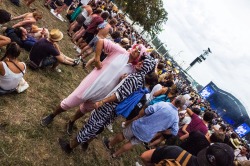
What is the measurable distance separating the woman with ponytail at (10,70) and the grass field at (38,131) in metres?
0.23

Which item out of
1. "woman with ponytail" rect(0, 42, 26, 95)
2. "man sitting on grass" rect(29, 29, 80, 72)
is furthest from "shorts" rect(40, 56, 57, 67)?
"woman with ponytail" rect(0, 42, 26, 95)

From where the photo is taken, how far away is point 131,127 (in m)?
5.00

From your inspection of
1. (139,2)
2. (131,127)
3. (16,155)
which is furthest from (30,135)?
(139,2)

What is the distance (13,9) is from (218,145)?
8829 millimetres

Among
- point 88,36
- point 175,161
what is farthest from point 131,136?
point 88,36

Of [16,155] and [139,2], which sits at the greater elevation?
[139,2]

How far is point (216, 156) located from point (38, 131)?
3.10m

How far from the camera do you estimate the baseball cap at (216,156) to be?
224cm

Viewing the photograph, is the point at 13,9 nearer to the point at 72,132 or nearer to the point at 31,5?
the point at 31,5

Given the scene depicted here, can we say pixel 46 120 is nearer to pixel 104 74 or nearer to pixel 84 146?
pixel 84 146

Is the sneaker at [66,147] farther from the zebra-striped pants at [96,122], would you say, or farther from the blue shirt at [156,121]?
the blue shirt at [156,121]

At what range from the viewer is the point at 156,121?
4625 millimetres

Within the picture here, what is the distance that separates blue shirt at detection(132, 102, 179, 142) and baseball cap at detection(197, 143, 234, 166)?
2.14 m

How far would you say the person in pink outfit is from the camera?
166 inches
